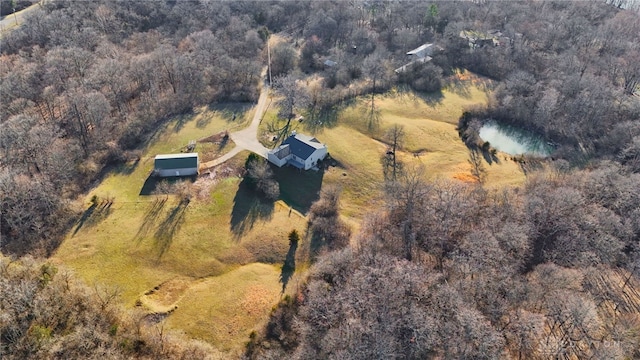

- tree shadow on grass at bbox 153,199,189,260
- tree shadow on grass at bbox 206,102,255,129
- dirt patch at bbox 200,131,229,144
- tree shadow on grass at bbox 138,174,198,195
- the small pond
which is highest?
tree shadow on grass at bbox 206,102,255,129

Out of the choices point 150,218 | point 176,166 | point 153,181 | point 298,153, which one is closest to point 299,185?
point 298,153

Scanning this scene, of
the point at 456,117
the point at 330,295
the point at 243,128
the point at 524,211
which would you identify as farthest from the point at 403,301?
the point at 456,117

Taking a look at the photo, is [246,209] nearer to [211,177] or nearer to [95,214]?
[211,177]

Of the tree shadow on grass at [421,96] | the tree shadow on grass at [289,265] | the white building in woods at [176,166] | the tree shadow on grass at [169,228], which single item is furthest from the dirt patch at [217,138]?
the tree shadow on grass at [421,96]

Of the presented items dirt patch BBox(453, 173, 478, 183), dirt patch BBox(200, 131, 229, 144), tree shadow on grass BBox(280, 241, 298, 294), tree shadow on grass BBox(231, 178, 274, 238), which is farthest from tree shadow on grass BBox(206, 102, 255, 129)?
dirt patch BBox(453, 173, 478, 183)

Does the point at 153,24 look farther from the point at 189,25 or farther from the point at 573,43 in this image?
the point at 573,43

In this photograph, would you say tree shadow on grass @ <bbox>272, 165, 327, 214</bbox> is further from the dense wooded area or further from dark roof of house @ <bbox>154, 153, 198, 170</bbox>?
dark roof of house @ <bbox>154, 153, 198, 170</bbox>
